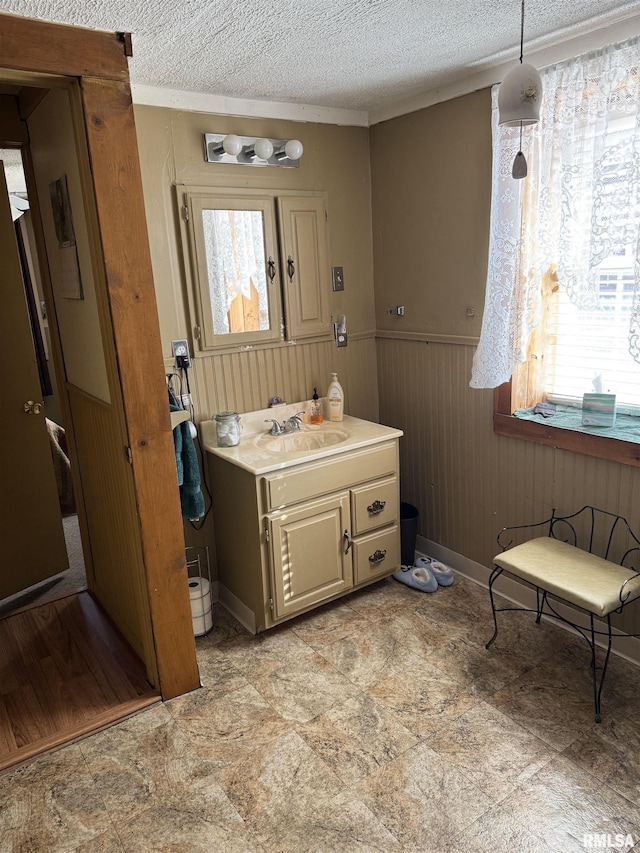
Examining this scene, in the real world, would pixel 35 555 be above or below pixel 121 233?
below

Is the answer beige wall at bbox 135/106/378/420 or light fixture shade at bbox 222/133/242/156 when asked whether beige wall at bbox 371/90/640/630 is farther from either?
light fixture shade at bbox 222/133/242/156

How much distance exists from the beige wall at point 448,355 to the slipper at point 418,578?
0.24 m

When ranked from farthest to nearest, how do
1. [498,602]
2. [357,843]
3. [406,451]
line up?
[406,451], [498,602], [357,843]

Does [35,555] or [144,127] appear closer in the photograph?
[144,127]

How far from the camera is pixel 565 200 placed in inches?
87.7

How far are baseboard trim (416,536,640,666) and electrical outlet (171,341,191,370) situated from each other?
160 cm

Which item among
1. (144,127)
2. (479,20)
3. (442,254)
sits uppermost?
(479,20)

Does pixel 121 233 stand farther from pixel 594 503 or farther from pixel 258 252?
pixel 594 503

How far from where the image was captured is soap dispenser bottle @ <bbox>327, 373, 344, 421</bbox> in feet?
10.3

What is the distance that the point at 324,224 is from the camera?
3.10m

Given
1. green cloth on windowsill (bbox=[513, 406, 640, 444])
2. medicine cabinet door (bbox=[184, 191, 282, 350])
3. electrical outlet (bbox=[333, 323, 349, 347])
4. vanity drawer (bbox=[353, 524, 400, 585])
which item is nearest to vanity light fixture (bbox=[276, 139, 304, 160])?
medicine cabinet door (bbox=[184, 191, 282, 350])

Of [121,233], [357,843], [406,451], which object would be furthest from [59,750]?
[406,451]

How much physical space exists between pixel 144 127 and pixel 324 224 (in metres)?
0.96

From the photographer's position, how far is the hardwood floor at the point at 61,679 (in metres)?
2.18
